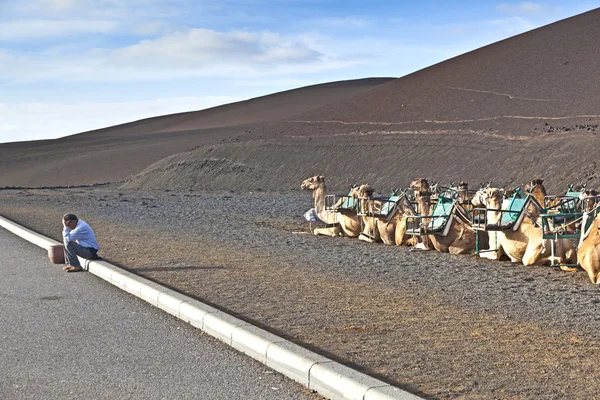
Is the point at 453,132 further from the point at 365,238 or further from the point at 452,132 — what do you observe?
the point at 365,238

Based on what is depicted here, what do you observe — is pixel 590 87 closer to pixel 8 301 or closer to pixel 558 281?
pixel 558 281

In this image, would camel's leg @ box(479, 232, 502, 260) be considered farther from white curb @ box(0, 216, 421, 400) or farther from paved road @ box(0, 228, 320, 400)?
paved road @ box(0, 228, 320, 400)

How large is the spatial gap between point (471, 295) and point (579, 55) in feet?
228

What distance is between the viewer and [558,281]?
13.8m

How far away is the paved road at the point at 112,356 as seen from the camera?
23.7 ft

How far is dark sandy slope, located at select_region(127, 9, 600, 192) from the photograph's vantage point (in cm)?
5888

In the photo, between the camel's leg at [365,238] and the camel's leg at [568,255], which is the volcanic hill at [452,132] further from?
the camel's leg at [568,255]

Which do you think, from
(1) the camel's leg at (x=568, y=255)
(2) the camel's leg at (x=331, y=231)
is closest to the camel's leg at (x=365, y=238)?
(2) the camel's leg at (x=331, y=231)

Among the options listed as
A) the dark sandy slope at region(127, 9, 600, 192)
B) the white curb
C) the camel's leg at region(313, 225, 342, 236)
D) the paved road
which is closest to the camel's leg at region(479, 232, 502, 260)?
the camel's leg at region(313, 225, 342, 236)

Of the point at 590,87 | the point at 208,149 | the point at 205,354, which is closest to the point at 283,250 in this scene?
the point at 205,354

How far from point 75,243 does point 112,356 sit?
7.25 meters

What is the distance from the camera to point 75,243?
15.3 m

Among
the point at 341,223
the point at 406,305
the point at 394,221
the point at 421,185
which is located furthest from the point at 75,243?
the point at 421,185

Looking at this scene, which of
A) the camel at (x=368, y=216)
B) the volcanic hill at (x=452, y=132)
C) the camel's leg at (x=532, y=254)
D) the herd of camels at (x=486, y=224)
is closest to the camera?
the herd of camels at (x=486, y=224)
